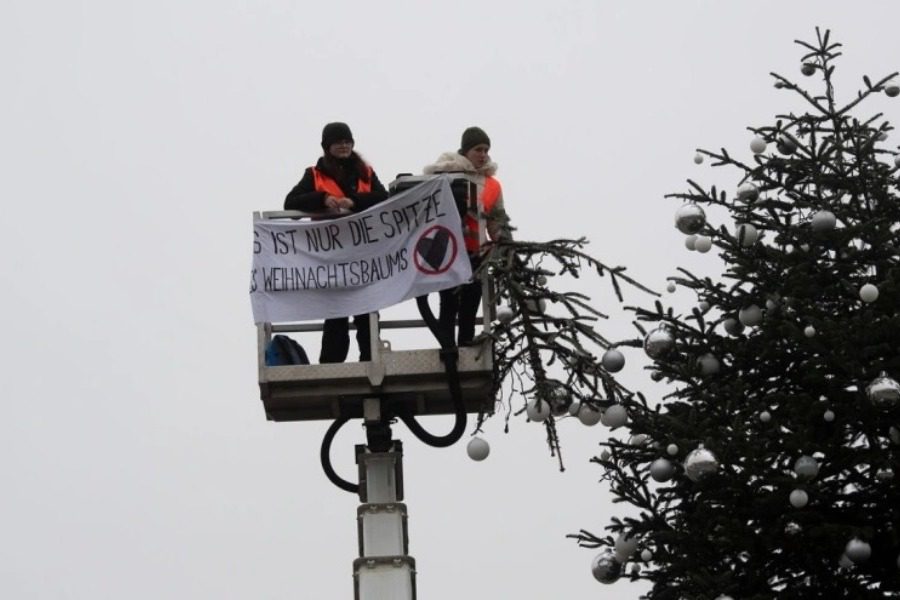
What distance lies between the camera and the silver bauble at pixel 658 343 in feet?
48.1

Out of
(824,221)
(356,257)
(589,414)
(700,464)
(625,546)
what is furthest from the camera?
(356,257)

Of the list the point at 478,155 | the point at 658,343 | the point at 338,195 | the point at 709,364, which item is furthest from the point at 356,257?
the point at 709,364

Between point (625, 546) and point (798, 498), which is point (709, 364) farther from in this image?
point (798, 498)

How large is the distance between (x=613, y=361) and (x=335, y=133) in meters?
2.35

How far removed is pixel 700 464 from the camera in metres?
13.6

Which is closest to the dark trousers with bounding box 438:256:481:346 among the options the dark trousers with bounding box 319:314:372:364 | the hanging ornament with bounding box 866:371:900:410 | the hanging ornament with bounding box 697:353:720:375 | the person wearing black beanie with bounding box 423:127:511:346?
the person wearing black beanie with bounding box 423:127:511:346

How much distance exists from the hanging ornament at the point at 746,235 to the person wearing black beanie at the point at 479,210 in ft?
5.01

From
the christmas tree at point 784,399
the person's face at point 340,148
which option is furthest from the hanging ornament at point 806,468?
the person's face at point 340,148

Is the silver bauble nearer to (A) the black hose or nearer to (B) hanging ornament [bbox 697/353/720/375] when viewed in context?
(B) hanging ornament [bbox 697/353/720/375]

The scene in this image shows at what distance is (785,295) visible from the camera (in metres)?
14.8

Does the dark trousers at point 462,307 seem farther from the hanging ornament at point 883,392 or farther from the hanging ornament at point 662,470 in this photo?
the hanging ornament at point 883,392

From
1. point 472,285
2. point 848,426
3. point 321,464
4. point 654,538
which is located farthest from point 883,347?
point 321,464

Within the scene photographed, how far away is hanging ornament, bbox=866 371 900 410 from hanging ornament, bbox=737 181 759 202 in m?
2.04

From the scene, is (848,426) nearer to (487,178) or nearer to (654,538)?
(654,538)
